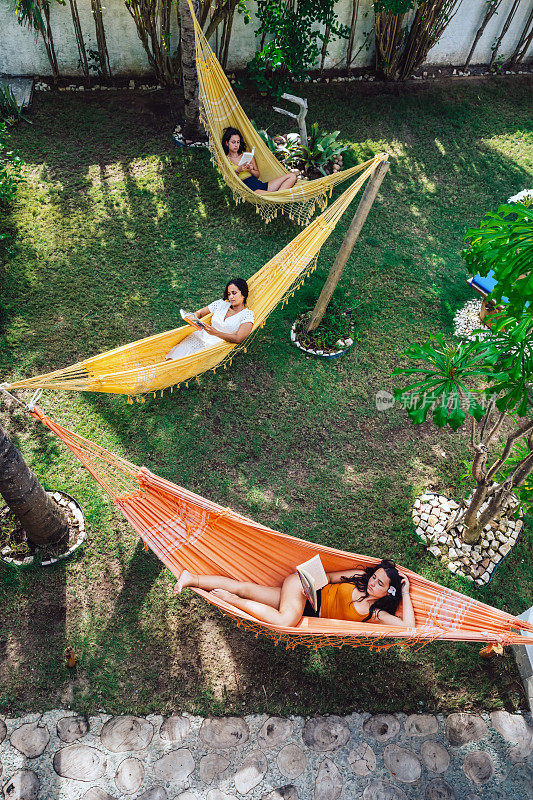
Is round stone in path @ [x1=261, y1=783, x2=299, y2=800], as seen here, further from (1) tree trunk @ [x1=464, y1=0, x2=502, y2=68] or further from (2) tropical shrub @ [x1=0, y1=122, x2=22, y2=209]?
(1) tree trunk @ [x1=464, y1=0, x2=502, y2=68]

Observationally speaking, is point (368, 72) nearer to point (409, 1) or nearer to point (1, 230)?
point (409, 1)

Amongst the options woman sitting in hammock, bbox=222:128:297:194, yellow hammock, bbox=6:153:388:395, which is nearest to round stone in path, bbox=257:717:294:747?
yellow hammock, bbox=6:153:388:395

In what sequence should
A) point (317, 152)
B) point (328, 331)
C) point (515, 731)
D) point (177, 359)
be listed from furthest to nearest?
point (317, 152)
point (328, 331)
point (177, 359)
point (515, 731)

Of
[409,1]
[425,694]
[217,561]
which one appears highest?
[409,1]

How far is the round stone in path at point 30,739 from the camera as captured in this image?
2.40 metres

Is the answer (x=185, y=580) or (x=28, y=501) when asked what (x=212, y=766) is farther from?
(x=28, y=501)

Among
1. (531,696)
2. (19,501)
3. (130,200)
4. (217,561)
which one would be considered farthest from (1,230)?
(531,696)

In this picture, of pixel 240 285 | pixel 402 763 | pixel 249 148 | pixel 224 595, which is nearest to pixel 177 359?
pixel 240 285

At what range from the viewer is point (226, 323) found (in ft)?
11.6

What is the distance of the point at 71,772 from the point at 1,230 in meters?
3.24

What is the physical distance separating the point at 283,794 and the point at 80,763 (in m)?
0.79

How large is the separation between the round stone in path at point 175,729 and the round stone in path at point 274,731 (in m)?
0.30

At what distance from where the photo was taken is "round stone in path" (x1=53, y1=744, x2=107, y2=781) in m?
2.37

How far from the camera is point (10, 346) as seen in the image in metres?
3.55
